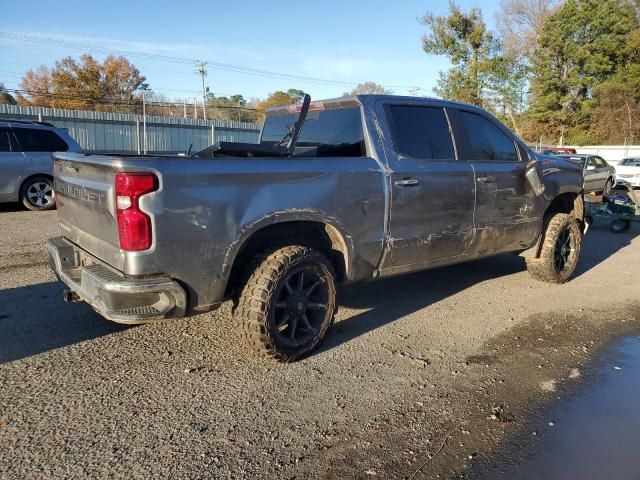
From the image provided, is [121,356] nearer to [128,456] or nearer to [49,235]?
[128,456]

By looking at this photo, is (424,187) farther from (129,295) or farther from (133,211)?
(129,295)

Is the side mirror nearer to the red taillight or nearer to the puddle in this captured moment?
the puddle

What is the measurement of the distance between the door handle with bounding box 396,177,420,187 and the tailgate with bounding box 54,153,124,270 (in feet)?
6.89

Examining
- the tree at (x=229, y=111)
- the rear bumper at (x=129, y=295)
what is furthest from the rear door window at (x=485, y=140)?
the tree at (x=229, y=111)

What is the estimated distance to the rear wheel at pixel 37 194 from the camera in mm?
9652

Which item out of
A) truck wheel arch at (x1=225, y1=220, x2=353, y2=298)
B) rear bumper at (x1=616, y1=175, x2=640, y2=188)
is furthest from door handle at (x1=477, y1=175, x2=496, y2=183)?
rear bumper at (x1=616, y1=175, x2=640, y2=188)

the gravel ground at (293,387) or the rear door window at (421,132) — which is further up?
the rear door window at (421,132)

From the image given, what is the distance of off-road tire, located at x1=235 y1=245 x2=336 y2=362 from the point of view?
11.1ft

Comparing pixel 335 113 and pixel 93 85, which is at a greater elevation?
pixel 93 85

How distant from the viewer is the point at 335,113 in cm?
432

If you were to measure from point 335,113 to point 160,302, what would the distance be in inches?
86.1

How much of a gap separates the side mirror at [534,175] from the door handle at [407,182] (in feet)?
5.86

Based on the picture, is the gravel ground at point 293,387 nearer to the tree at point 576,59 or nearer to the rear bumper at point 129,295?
the rear bumper at point 129,295

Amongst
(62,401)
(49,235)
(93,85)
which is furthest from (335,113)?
(93,85)
